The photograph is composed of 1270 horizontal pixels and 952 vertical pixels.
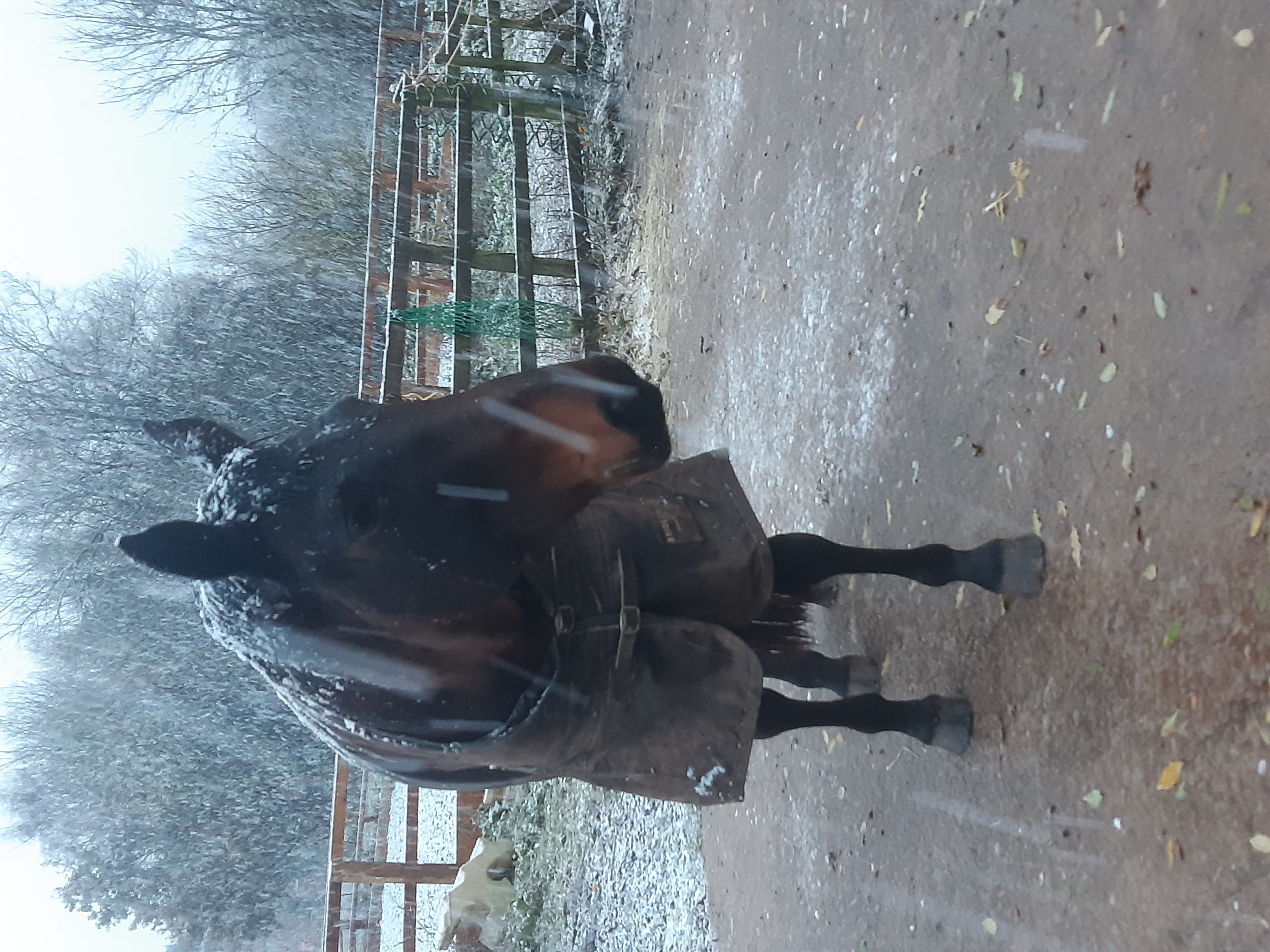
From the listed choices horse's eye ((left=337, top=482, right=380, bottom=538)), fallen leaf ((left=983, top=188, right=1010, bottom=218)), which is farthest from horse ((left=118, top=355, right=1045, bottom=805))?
fallen leaf ((left=983, top=188, right=1010, bottom=218))

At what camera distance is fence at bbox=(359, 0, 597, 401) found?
586 centimetres

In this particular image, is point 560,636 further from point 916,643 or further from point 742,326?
point 742,326

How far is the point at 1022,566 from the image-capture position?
197 cm

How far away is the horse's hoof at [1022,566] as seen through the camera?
1945mm

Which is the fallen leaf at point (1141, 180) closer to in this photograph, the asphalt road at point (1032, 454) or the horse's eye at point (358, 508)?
the asphalt road at point (1032, 454)

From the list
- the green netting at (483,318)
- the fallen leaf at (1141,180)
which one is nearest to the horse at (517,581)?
the fallen leaf at (1141,180)

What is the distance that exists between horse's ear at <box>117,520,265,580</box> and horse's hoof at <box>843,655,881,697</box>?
5.77 feet

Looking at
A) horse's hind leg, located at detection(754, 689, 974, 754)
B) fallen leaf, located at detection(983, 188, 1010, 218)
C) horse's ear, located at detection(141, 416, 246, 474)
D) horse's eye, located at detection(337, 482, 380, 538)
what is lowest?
horse's hind leg, located at detection(754, 689, 974, 754)

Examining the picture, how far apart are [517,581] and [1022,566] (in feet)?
3.79

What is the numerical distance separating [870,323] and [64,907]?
1109 centimetres

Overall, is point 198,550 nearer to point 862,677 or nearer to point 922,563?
point 922,563

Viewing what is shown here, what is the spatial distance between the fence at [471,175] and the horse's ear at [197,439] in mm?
3658

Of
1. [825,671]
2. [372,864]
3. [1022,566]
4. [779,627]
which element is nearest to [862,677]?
[825,671]

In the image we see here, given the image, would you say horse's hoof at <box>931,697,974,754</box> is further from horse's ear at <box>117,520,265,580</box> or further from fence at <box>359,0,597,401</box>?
fence at <box>359,0,597,401</box>
